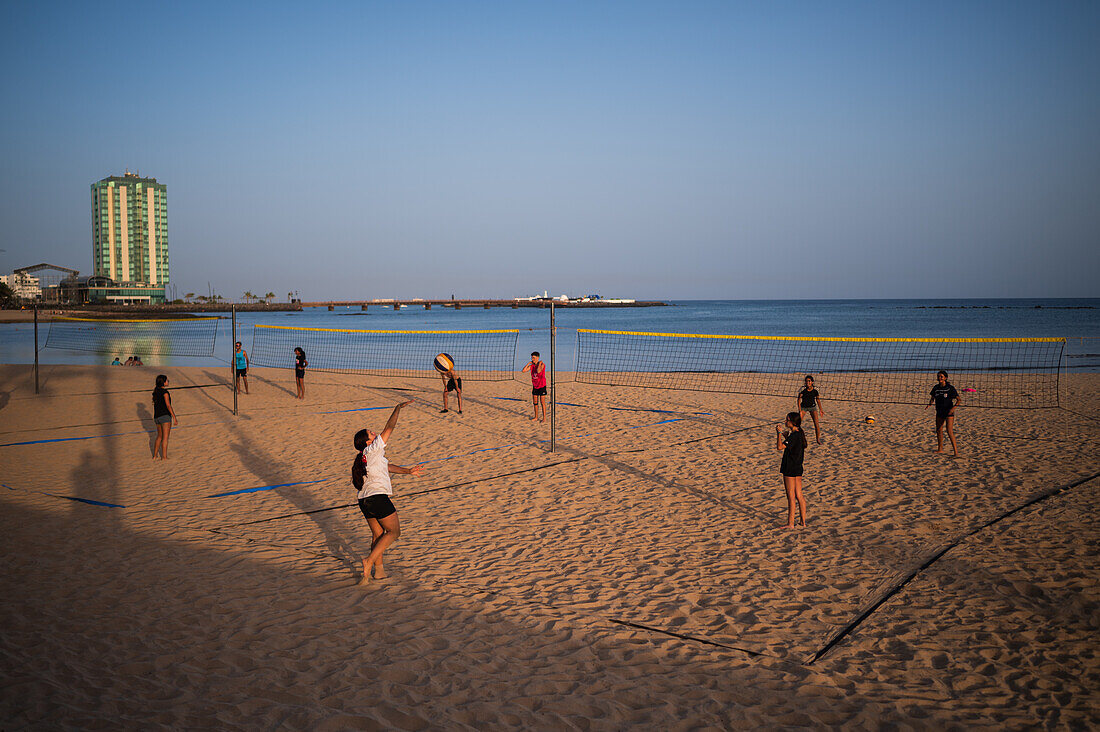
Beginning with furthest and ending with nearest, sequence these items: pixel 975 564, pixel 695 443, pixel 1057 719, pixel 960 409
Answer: pixel 960 409, pixel 695 443, pixel 975 564, pixel 1057 719

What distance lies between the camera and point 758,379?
74.1 ft

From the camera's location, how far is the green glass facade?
13712 cm

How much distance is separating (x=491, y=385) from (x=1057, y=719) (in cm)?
1767

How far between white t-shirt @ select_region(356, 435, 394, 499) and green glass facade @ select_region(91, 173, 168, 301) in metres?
150

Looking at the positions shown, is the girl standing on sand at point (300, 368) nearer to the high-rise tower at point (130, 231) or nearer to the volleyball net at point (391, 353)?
the volleyball net at point (391, 353)

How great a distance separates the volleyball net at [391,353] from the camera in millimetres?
26031

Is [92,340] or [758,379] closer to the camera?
[758,379]

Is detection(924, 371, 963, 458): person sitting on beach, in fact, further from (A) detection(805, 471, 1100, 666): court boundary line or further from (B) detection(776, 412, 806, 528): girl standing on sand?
(B) detection(776, 412, 806, 528): girl standing on sand

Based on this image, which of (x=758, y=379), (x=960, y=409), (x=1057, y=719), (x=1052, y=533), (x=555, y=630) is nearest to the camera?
(x=1057, y=719)

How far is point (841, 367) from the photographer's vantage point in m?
27.3

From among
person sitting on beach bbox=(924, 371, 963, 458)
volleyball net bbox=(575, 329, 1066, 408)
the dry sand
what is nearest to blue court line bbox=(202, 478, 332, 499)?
the dry sand

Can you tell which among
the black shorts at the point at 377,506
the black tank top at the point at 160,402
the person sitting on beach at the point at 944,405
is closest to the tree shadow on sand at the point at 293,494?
the black shorts at the point at 377,506

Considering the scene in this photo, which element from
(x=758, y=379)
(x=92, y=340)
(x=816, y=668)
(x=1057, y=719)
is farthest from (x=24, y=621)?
(x=92, y=340)

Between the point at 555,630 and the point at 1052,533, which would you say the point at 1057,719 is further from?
the point at 1052,533
